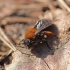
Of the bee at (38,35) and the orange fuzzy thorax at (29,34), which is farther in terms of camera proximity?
the orange fuzzy thorax at (29,34)

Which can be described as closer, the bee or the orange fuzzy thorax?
the bee

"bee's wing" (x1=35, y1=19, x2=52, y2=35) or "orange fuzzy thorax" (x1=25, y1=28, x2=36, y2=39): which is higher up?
"bee's wing" (x1=35, y1=19, x2=52, y2=35)

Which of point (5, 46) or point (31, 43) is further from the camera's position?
point (5, 46)

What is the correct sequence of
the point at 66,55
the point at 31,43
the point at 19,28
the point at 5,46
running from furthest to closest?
1. the point at 19,28
2. the point at 5,46
3. the point at 31,43
4. the point at 66,55

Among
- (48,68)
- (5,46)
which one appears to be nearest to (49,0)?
(5,46)

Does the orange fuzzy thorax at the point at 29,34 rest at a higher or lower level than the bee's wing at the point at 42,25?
lower

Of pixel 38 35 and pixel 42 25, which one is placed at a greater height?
pixel 42 25

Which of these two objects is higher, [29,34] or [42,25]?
[42,25]

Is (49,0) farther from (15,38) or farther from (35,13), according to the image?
(15,38)
